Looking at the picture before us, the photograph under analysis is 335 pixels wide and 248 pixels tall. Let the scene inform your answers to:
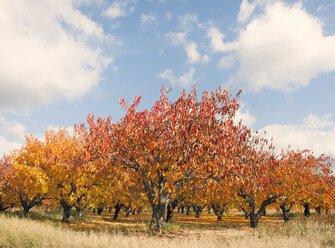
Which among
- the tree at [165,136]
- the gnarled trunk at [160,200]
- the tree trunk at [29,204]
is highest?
the tree at [165,136]

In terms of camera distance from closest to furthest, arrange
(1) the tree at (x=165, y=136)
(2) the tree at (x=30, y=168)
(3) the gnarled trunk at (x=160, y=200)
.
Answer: (1) the tree at (x=165, y=136) < (3) the gnarled trunk at (x=160, y=200) < (2) the tree at (x=30, y=168)

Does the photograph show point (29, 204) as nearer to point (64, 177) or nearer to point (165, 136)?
point (64, 177)

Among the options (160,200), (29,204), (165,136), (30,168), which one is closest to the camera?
(165,136)

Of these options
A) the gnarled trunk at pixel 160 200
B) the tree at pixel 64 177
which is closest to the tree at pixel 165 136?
the gnarled trunk at pixel 160 200

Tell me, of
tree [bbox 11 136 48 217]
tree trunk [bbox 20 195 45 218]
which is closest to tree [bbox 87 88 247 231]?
tree [bbox 11 136 48 217]

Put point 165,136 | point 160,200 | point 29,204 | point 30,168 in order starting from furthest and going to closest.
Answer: point 29,204, point 30,168, point 160,200, point 165,136

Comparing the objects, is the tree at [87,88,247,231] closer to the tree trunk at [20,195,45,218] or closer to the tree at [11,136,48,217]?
the tree at [11,136,48,217]

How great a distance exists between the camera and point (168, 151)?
13.2 m

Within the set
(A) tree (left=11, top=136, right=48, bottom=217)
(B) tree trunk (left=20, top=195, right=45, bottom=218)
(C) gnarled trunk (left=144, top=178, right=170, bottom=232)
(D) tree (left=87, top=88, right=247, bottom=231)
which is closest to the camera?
(D) tree (left=87, top=88, right=247, bottom=231)

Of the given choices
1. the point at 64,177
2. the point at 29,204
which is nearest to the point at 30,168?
the point at 64,177

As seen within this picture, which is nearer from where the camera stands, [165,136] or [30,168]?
[165,136]

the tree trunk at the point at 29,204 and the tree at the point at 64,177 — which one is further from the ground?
the tree at the point at 64,177

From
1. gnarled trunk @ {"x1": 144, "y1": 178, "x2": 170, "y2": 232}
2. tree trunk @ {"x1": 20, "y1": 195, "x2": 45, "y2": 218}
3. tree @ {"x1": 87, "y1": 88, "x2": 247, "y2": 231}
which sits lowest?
tree trunk @ {"x1": 20, "y1": 195, "x2": 45, "y2": 218}

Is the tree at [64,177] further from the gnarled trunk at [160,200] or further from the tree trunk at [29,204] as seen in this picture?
the gnarled trunk at [160,200]
